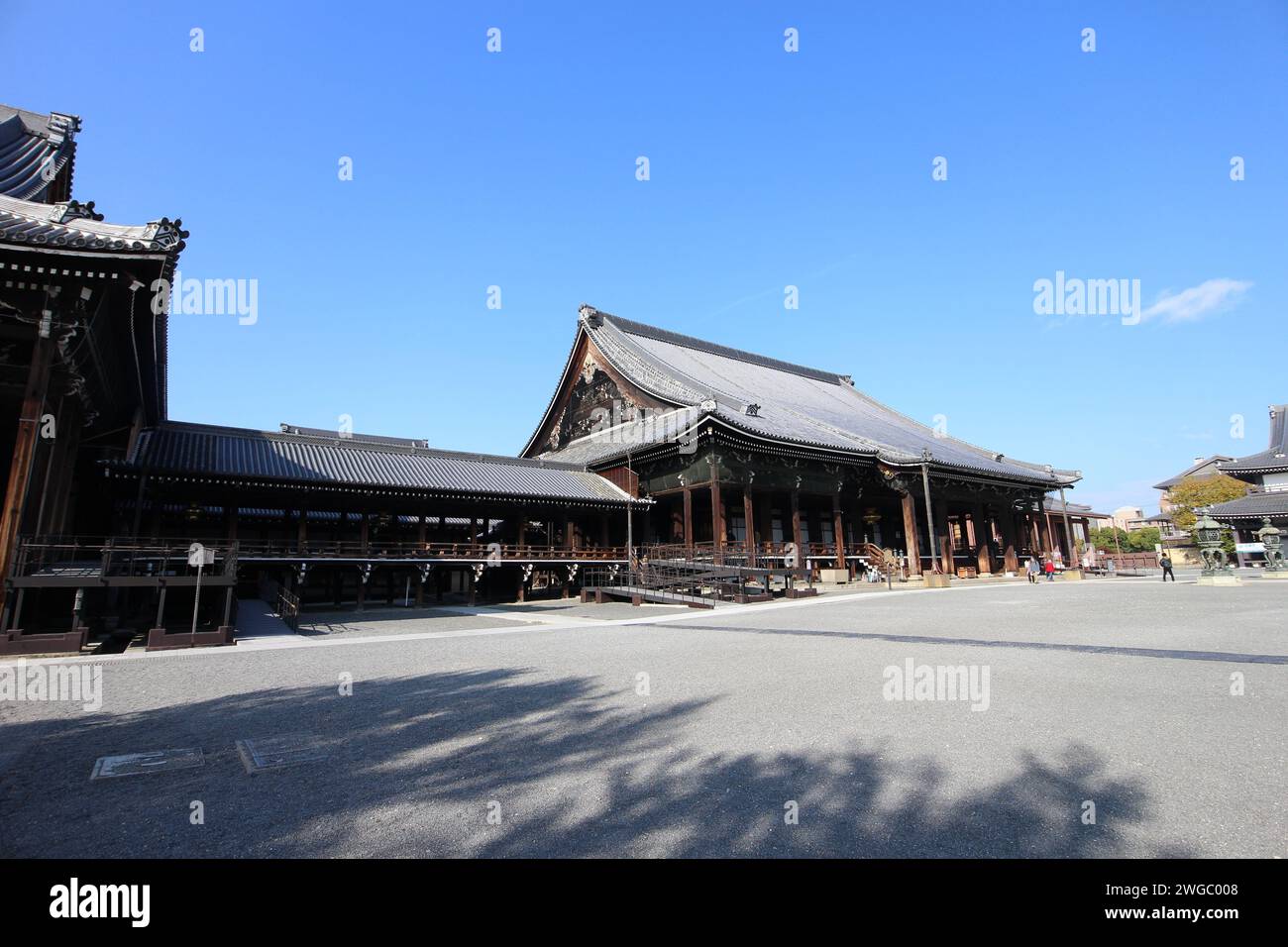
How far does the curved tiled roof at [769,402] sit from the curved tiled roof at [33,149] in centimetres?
2106

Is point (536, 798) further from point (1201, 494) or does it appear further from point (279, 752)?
point (1201, 494)

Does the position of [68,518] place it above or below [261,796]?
above

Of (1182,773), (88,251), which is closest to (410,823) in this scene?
(1182,773)

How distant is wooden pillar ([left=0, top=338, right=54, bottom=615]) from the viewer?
11031 mm

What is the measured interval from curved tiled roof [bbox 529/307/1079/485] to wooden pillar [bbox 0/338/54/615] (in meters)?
19.7

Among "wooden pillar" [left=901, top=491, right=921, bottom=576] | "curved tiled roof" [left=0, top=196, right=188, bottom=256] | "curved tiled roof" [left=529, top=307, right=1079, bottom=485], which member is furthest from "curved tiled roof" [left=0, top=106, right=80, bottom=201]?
"wooden pillar" [left=901, top=491, right=921, bottom=576]

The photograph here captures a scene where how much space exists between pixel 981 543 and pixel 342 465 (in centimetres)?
3609

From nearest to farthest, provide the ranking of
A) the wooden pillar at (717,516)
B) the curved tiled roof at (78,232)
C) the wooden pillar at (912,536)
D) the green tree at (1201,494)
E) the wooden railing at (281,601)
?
the curved tiled roof at (78,232), the wooden railing at (281,601), the wooden pillar at (717,516), the wooden pillar at (912,536), the green tree at (1201,494)

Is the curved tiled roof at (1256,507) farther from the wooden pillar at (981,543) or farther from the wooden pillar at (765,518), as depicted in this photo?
the wooden pillar at (765,518)

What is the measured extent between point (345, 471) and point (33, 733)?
16726 mm

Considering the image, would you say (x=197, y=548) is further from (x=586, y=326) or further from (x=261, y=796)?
(x=586, y=326)

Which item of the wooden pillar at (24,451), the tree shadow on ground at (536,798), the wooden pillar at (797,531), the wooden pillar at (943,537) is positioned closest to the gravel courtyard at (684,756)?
the tree shadow on ground at (536,798)

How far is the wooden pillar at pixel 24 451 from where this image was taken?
1103 centimetres

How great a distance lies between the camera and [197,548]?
1314 cm
